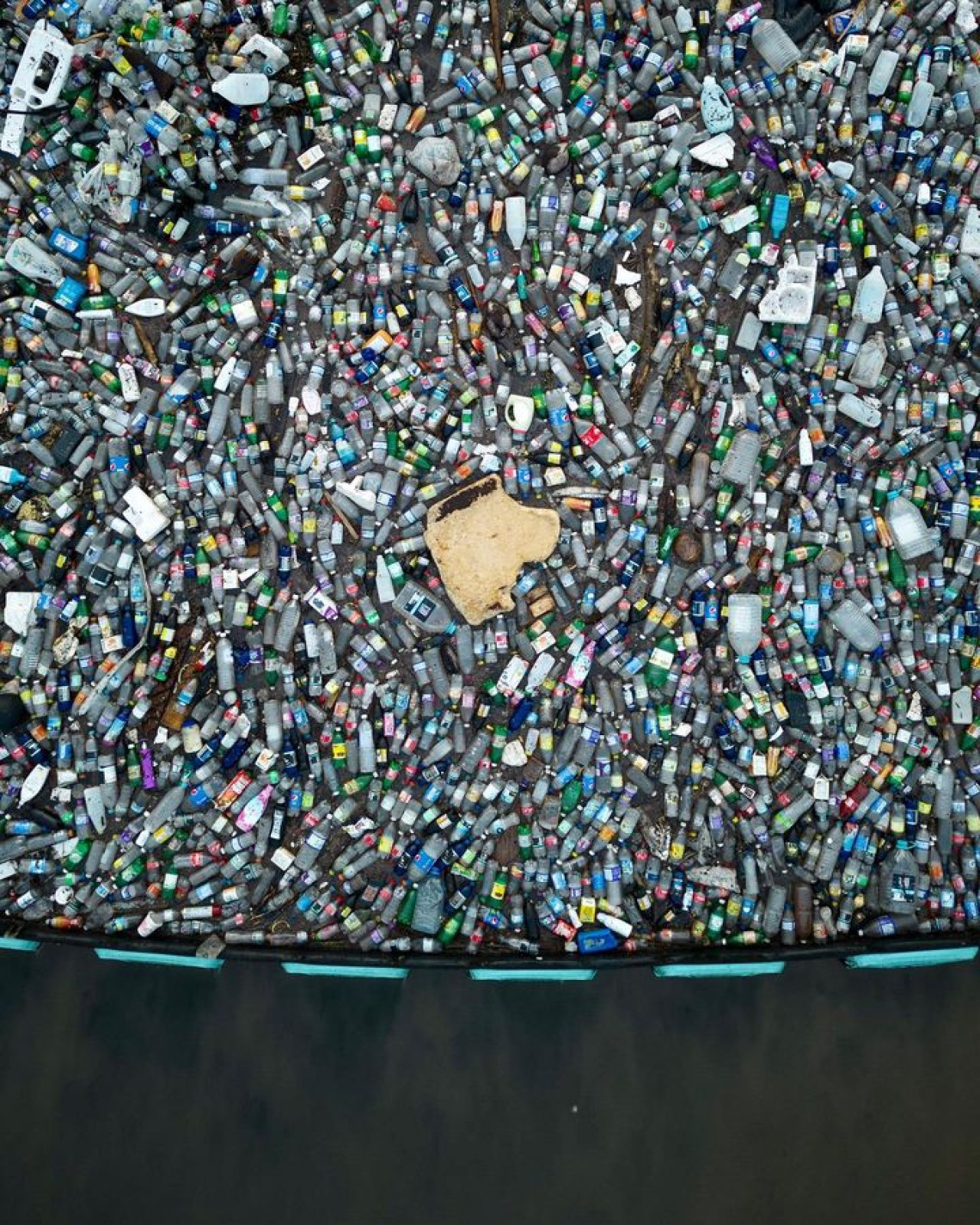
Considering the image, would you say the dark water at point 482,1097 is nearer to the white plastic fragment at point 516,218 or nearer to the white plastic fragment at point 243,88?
the white plastic fragment at point 516,218

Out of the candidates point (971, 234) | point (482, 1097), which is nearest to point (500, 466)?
point (971, 234)

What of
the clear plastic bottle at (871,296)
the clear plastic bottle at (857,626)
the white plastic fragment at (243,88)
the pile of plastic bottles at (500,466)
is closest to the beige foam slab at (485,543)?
the pile of plastic bottles at (500,466)

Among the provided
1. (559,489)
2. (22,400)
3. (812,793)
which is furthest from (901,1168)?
(22,400)

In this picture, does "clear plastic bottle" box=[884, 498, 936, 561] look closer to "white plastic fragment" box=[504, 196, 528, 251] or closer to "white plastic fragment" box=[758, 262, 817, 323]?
"white plastic fragment" box=[758, 262, 817, 323]

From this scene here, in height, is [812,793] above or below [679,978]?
above

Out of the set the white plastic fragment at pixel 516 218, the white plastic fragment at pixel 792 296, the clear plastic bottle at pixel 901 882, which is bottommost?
the clear plastic bottle at pixel 901 882

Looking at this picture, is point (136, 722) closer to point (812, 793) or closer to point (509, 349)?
point (509, 349)

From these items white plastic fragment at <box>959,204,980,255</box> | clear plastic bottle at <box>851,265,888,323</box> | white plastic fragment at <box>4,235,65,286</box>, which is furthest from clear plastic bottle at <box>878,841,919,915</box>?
white plastic fragment at <box>4,235,65,286</box>
